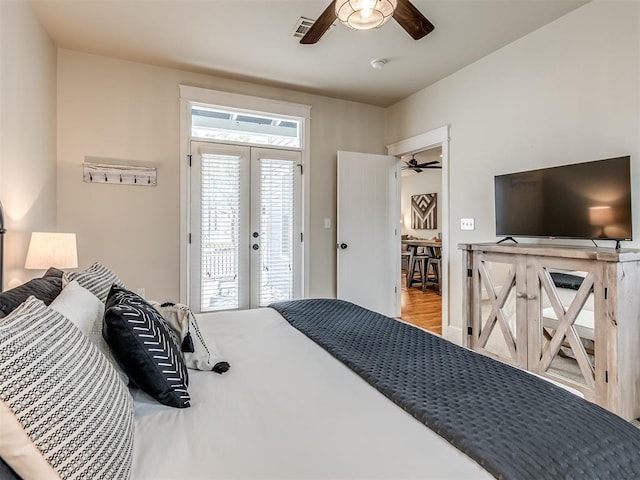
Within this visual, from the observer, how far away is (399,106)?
173 inches

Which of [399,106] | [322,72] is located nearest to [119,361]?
[322,72]

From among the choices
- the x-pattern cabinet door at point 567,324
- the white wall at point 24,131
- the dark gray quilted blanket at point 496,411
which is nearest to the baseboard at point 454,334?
the x-pattern cabinet door at point 567,324

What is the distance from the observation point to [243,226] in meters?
3.84

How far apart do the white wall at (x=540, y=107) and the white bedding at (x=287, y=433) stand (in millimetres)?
2248

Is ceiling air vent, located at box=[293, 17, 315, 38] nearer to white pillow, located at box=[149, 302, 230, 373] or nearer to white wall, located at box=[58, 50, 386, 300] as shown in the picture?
white wall, located at box=[58, 50, 386, 300]

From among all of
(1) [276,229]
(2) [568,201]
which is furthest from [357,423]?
(1) [276,229]

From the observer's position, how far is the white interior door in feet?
13.8

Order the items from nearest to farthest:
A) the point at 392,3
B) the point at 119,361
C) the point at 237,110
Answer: the point at 119,361 < the point at 392,3 < the point at 237,110

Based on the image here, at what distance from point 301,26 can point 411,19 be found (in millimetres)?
1049

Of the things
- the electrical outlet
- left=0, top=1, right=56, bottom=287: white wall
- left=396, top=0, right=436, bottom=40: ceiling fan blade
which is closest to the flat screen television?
the electrical outlet

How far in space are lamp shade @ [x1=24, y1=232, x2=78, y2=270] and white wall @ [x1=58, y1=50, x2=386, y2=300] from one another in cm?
100

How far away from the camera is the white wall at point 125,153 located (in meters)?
3.22

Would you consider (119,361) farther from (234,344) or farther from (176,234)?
(176,234)

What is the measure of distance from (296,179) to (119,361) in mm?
3205
